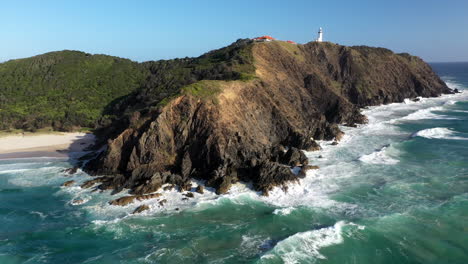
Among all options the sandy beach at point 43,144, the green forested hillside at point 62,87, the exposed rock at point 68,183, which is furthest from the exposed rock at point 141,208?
the green forested hillside at point 62,87

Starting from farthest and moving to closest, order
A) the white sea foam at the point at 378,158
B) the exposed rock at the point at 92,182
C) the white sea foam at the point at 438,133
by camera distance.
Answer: the white sea foam at the point at 438,133 → the white sea foam at the point at 378,158 → the exposed rock at the point at 92,182

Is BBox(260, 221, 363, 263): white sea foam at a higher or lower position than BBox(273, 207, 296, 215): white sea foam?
lower

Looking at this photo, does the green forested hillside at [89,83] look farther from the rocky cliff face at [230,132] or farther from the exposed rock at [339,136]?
the exposed rock at [339,136]

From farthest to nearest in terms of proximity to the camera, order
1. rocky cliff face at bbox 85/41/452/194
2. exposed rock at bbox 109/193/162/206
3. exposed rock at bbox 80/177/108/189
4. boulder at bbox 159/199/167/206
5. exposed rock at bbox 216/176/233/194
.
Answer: rocky cliff face at bbox 85/41/452/194 → exposed rock at bbox 80/177/108/189 → exposed rock at bbox 216/176/233/194 → exposed rock at bbox 109/193/162/206 → boulder at bbox 159/199/167/206

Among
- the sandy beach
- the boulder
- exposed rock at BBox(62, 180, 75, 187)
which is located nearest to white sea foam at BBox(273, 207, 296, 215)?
the boulder

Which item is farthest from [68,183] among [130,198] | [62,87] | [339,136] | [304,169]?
[62,87]

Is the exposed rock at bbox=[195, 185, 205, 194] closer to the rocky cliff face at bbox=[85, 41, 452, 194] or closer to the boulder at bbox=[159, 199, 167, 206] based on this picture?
the rocky cliff face at bbox=[85, 41, 452, 194]
